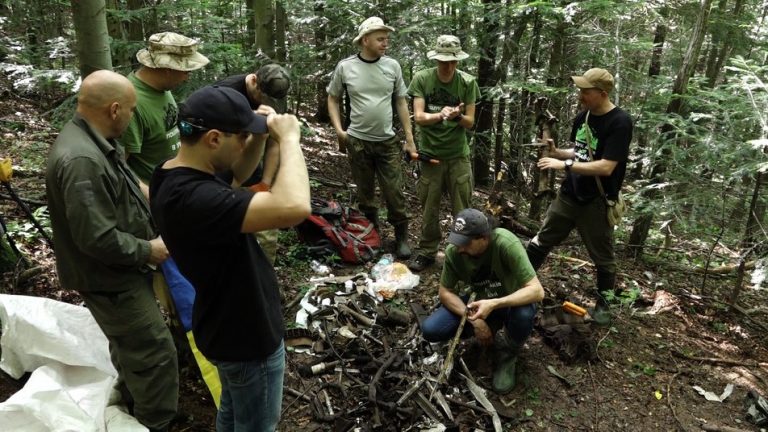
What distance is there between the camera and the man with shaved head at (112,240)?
2.59 m

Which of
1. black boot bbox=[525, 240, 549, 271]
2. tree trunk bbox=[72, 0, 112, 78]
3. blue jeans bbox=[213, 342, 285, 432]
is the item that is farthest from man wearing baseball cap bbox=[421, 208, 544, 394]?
tree trunk bbox=[72, 0, 112, 78]

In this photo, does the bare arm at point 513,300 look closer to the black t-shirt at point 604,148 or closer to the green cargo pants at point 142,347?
the black t-shirt at point 604,148

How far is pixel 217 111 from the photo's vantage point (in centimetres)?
195

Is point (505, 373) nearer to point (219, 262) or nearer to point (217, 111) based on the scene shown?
point (219, 262)

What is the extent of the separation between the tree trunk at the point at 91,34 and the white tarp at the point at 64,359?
68.0 inches

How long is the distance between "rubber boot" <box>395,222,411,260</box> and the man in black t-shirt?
63.0 inches

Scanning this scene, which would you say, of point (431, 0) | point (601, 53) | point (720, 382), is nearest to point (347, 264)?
point (720, 382)

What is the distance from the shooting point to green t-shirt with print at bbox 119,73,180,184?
3453mm

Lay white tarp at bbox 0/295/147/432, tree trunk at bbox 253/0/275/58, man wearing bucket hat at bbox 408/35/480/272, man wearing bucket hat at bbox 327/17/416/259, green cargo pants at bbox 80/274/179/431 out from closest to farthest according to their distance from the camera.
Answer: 1. green cargo pants at bbox 80/274/179/431
2. white tarp at bbox 0/295/147/432
3. man wearing bucket hat at bbox 408/35/480/272
4. man wearing bucket hat at bbox 327/17/416/259
5. tree trunk at bbox 253/0/275/58

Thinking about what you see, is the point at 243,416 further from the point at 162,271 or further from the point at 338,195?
the point at 338,195

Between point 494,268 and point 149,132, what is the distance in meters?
2.94

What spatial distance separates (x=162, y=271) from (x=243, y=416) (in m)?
1.38

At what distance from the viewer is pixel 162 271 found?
3316mm

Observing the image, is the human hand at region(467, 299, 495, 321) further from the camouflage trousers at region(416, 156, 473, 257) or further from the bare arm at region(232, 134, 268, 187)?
the bare arm at region(232, 134, 268, 187)
